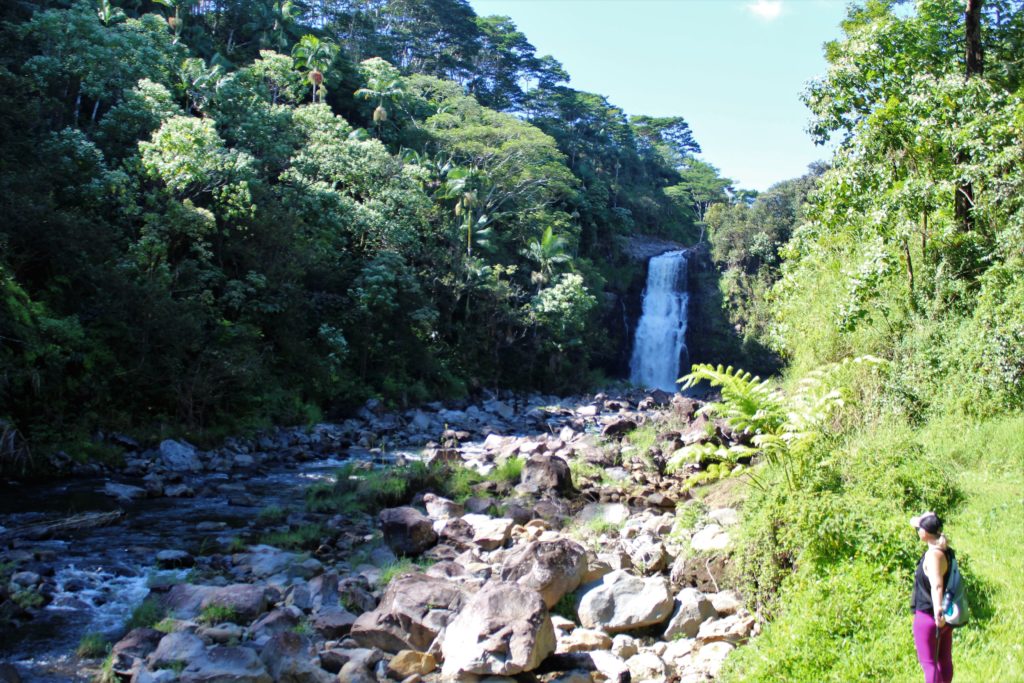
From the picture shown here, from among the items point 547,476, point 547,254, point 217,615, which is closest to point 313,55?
point 547,254

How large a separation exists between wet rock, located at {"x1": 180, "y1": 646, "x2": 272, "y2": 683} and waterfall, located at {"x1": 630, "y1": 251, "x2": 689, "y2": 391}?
35.5 metres

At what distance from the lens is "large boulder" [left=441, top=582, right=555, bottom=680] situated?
592 centimetres

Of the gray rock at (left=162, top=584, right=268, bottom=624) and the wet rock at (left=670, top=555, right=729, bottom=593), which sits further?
the wet rock at (left=670, top=555, right=729, bottom=593)

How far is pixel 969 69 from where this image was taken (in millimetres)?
11914

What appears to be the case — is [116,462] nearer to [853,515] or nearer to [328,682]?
Answer: [328,682]

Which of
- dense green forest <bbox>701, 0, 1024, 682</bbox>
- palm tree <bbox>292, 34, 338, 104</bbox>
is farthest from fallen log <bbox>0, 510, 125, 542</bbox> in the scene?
palm tree <bbox>292, 34, 338, 104</bbox>

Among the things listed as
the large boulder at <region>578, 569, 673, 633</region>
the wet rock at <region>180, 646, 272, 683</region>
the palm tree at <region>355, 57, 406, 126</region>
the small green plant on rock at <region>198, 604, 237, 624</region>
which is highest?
the palm tree at <region>355, 57, 406, 126</region>

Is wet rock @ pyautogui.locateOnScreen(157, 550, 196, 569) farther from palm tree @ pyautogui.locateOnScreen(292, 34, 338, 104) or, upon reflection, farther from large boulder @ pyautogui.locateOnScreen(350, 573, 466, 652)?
palm tree @ pyautogui.locateOnScreen(292, 34, 338, 104)

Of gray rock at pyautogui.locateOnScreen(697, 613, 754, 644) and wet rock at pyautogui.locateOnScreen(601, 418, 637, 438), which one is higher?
gray rock at pyautogui.locateOnScreen(697, 613, 754, 644)

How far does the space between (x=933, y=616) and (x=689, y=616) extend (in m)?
2.60

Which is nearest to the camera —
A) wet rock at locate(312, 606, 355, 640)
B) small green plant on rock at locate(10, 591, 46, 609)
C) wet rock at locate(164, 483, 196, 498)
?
wet rock at locate(312, 606, 355, 640)

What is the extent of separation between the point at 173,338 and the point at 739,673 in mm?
15494

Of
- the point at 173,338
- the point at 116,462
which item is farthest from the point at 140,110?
the point at 116,462

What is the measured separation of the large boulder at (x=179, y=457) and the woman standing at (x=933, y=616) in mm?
13912
